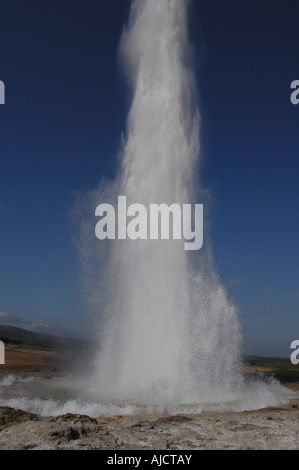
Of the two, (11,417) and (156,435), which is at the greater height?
(156,435)

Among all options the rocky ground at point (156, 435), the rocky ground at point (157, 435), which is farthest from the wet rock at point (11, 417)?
the rocky ground at point (156, 435)

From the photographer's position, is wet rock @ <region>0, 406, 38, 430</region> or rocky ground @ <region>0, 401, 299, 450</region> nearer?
rocky ground @ <region>0, 401, 299, 450</region>

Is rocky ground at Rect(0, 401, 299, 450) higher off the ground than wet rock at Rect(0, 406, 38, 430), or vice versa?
rocky ground at Rect(0, 401, 299, 450)

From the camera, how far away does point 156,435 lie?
325 inches

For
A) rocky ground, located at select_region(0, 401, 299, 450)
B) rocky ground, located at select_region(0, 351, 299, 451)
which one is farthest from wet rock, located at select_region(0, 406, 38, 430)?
rocky ground, located at select_region(0, 401, 299, 450)

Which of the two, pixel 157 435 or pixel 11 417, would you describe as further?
pixel 11 417

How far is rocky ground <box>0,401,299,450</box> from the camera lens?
7.53m

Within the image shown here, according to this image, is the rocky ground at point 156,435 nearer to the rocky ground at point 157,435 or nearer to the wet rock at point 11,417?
the rocky ground at point 157,435

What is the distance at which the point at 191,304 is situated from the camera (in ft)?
59.0

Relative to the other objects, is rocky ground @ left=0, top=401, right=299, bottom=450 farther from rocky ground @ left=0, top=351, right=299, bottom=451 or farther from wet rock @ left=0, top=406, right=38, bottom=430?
wet rock @ left=0, top=406, right=38, bottom=430

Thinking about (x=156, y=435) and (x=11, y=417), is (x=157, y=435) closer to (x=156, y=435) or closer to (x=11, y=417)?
(x=156, y=435)

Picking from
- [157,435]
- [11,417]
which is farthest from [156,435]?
[11,417]

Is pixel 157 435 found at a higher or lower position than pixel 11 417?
higher
